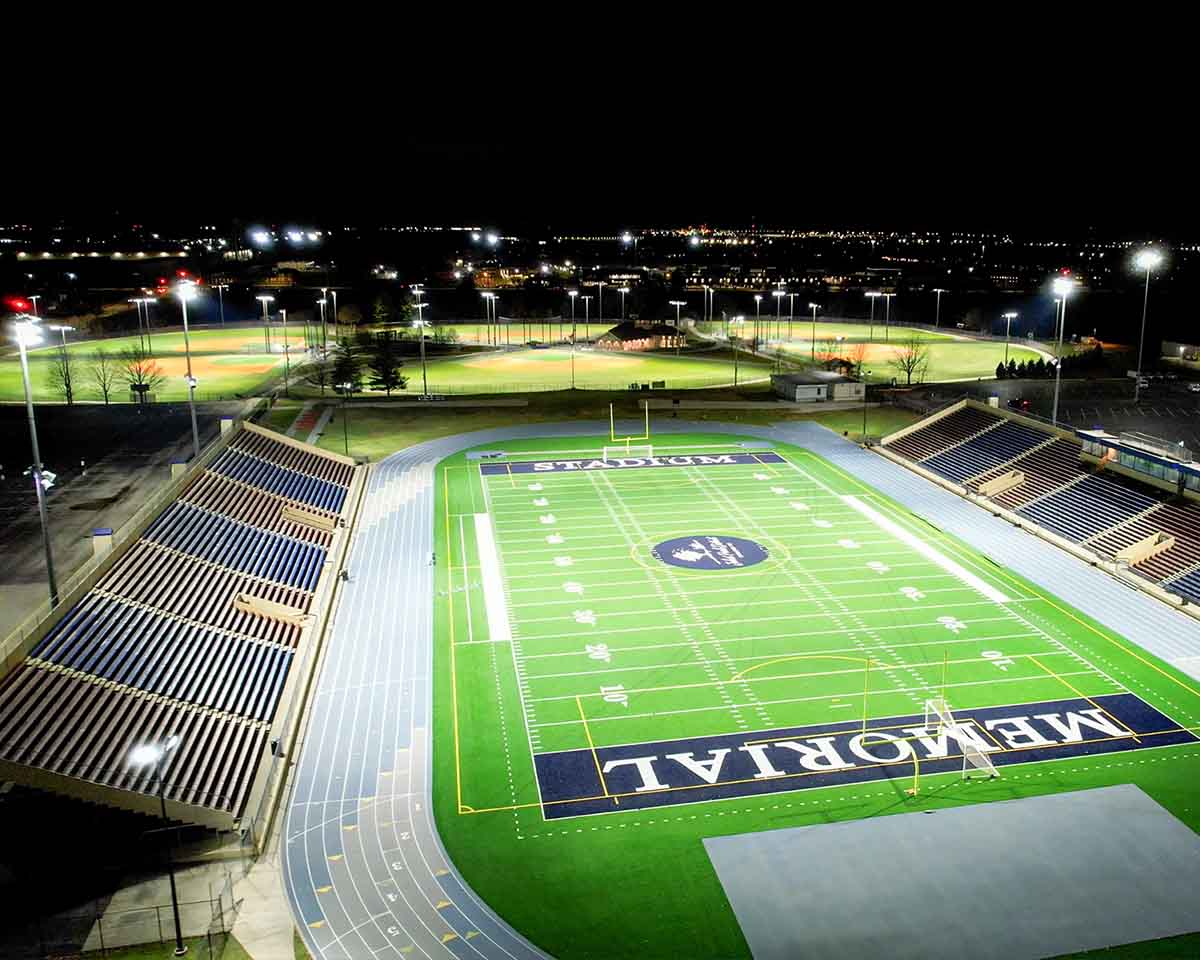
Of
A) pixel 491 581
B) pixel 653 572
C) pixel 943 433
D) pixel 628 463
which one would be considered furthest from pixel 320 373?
pixel 653 572

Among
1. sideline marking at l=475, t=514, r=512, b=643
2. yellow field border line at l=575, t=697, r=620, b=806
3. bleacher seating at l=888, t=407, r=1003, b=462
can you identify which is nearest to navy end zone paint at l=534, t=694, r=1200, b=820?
yellow field border line at l=575, t=697, r=620, b=806

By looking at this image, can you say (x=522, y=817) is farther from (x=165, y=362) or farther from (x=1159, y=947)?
(x=165, y=362)

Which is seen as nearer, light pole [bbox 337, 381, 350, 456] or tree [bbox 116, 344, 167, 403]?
light pole [bbox 337, 381, 350, 456]

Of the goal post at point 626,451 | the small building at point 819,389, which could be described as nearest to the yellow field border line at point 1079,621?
the goal post at point 626,451

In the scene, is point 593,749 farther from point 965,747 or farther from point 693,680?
point 965,747

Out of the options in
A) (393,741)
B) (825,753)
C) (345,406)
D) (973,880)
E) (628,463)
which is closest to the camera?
(973,880)

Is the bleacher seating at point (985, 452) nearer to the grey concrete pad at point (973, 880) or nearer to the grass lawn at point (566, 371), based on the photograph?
the grey concrete pad at point (973, 880)

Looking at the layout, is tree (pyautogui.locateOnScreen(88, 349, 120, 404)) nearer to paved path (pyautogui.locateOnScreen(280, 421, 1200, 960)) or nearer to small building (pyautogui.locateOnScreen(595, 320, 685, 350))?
paved path (pyautogui.locateOnScreen(280, 421, 1200, 960))
